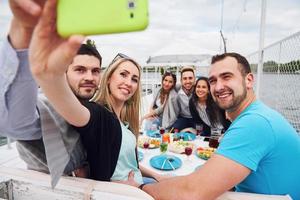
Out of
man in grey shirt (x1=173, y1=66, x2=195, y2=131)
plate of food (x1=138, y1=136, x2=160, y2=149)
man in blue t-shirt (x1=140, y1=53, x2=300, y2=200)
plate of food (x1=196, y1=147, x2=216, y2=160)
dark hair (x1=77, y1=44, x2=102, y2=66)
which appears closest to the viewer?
man in blue t-shirt (x1=140, y1=53, x2=300, y2=200)

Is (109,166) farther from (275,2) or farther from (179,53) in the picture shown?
(179,53)

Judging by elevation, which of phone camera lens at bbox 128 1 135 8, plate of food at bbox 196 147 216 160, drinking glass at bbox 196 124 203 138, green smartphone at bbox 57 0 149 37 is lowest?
drinking glass at bbox 196 124 203 138

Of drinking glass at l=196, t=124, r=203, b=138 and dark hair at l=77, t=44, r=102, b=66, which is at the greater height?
dark hair at l=77, t=44, r=102, b=66

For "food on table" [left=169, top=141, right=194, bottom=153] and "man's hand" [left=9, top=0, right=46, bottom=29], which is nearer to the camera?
"man's hand" [left=9, top=0, right=46, bottom=29]

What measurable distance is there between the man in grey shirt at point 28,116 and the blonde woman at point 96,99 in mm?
45

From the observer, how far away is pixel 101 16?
1.28ft

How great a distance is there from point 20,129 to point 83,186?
27 cm

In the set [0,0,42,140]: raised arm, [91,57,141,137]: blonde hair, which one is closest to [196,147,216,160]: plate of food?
[91,57,141,137]: blonde hair

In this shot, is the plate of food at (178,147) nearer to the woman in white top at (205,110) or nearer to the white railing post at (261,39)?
the woman in white top at (205,110)

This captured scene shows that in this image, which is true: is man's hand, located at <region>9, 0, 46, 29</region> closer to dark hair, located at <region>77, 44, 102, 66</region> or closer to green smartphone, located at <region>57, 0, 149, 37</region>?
green smartphone, located at <region>57, 0, 149, 37</region>

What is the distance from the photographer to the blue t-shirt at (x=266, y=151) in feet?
3.56

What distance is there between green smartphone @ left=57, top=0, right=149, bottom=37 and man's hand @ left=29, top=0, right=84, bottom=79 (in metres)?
0.03

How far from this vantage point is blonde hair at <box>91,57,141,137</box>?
1.61 meters

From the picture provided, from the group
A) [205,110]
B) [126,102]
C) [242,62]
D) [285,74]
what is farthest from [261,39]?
[126,102]
